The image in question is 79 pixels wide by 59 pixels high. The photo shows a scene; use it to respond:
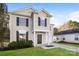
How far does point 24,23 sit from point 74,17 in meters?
0.86

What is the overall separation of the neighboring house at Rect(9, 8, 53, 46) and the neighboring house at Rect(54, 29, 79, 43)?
12cm

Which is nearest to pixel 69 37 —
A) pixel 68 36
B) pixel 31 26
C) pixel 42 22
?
pixel 68 36

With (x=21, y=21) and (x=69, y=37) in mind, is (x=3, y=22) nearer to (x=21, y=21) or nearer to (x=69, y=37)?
(x=21, y=21)

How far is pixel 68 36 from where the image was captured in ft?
13.4

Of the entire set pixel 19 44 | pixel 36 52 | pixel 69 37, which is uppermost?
pixel 69 37

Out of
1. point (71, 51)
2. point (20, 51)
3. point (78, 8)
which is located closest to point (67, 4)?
point (78, 8)

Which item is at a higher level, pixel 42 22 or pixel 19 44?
pixel 42 22

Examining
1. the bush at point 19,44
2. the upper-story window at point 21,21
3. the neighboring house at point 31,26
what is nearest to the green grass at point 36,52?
the bush at point 19,44

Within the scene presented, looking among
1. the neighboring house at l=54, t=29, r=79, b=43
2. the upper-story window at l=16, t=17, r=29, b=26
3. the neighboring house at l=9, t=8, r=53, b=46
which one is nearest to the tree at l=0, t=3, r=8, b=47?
the neighboring house at l=9, t=8, r=53, b=46

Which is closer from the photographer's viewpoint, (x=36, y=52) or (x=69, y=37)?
(x=36, y=52)

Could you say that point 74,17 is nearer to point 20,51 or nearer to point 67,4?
point 67,4

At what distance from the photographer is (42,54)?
3.95 m

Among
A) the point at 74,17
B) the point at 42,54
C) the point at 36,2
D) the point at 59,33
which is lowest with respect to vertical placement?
the point at 42,54

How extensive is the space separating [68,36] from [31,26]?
67 cm
